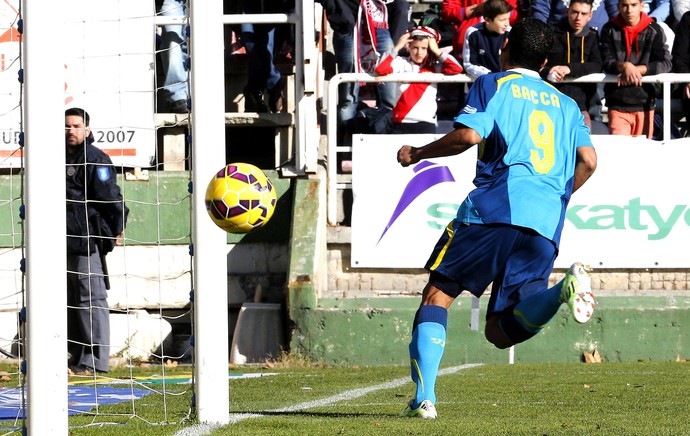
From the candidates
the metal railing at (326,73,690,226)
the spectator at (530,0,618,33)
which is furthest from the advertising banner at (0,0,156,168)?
the spectator at (530,0,618,33)

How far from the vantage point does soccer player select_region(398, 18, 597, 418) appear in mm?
6645

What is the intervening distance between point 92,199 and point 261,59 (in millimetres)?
3265

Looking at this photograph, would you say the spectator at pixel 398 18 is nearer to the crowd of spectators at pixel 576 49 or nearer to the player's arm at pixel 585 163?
the crowd of spectators at pixel 576 49

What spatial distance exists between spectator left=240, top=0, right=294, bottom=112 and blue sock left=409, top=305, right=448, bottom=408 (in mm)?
7555

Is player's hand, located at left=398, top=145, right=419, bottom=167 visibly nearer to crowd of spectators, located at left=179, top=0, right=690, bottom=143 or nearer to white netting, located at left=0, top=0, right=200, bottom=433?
white netting, located at left=0, top=0, right=200, bottom=433

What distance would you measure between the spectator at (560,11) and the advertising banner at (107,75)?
4172mm

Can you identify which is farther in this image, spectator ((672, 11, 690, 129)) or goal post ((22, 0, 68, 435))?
spectator ((672, 11, 690, 129))

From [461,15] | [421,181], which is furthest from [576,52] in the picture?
[421,181]

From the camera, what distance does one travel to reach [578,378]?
388 inches

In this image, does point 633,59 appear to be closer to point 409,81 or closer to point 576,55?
point 576,55

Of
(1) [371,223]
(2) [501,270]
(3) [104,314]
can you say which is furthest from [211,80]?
(1) [371,223]

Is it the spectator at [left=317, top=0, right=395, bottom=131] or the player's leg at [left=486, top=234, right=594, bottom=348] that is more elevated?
the spectator at [left=317, top=0, right=395, bottom=131]

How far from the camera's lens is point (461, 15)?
14.4 metres

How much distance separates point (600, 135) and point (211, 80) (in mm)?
7532
